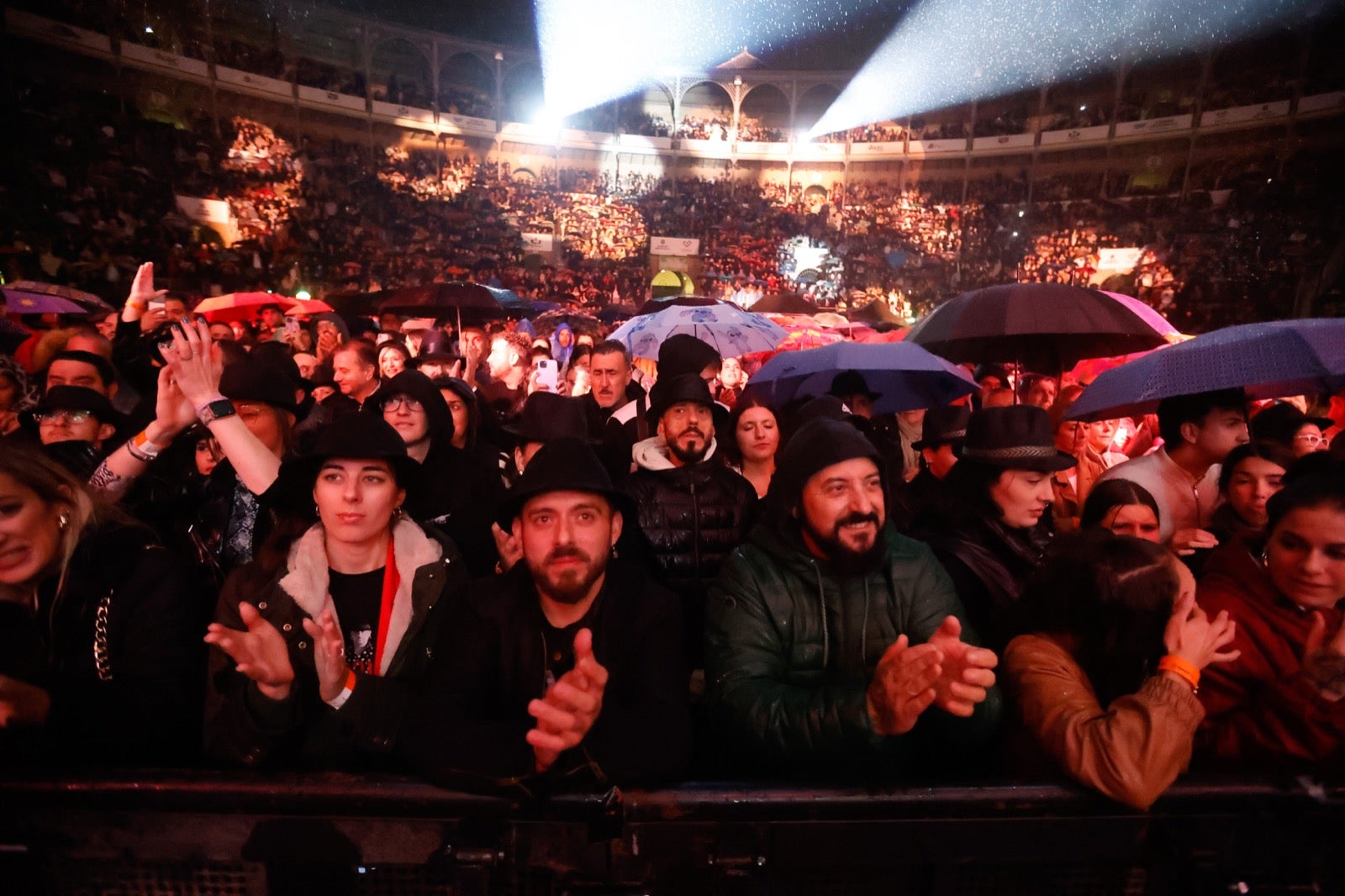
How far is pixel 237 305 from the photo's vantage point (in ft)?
29.0

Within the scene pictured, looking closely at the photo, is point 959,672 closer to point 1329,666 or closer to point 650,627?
point 650,627

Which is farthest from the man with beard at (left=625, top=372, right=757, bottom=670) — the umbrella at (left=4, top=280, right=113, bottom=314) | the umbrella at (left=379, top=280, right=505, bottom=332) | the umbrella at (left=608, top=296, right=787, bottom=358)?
the umbrella at (left=4, top=280, right=113, bottom=314)

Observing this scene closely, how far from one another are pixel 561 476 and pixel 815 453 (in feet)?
2.69

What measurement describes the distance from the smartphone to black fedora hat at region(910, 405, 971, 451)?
4.26m

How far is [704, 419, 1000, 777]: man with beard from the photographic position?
193cm

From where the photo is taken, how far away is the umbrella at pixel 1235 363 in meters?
2.90

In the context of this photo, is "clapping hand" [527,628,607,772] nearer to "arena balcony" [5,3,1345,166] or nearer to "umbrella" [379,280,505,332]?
"umbrella" [379,280,505,332]

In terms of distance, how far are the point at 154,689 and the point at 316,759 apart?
1.76ft

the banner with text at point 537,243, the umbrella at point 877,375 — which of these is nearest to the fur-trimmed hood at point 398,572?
the umbrella at point 877,375

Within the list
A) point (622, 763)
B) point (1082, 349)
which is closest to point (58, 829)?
point (622, 763)

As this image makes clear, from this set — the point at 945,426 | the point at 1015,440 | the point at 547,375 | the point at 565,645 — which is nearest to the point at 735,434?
the point at 945,426

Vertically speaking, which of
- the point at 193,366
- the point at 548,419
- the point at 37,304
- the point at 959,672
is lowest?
the point at 959,672

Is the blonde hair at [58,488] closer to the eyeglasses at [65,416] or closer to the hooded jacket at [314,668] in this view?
the hooded jacket at [314,668]

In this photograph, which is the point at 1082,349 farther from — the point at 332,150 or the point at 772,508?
the point at 332,150
